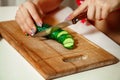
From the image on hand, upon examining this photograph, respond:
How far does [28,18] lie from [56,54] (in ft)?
0.65

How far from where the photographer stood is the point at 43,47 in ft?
2.30

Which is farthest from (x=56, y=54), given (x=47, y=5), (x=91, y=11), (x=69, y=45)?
(x=47, y=5)

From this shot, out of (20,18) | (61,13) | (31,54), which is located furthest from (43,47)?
(61,13)

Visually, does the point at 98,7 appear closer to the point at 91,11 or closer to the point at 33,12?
the point at 91,11

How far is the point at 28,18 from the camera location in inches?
31.8

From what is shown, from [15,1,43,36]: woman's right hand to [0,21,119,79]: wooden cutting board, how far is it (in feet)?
0.08

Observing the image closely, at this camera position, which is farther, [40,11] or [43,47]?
[40,11]

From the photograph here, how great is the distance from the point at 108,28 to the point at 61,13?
184 millimetres

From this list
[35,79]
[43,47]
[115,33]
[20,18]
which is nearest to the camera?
[35,79]

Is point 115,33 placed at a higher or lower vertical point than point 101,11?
lower

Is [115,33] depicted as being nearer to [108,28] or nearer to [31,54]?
[108,28]

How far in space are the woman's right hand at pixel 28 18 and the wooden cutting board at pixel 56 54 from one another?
0.02 metres

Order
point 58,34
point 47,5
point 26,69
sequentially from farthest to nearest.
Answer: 1. point 47,5
2. point 58,34
3. point 26,69

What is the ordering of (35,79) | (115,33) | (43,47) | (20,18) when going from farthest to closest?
(115,33)
(20,18)
(43,47)
(35,79)
